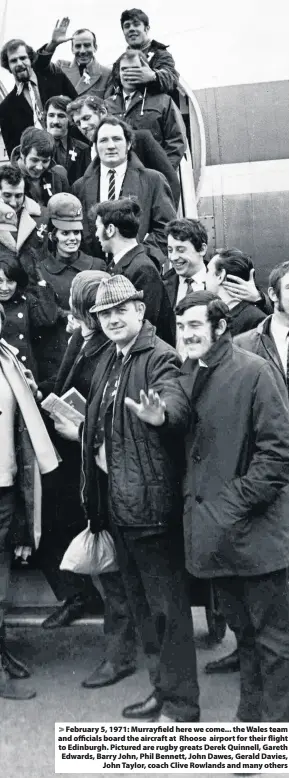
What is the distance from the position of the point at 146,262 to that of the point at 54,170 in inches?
69.5

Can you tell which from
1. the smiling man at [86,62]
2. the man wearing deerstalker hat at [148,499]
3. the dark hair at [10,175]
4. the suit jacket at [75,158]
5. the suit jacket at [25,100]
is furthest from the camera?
the smiling man at [86,62]

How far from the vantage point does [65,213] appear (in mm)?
5215

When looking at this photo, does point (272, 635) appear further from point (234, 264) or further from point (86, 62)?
point (86, 62)

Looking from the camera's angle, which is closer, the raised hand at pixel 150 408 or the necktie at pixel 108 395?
the raised hand at pixel 150 408

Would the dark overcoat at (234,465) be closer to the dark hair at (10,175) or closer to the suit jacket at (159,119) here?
the dark hair at (10,175)

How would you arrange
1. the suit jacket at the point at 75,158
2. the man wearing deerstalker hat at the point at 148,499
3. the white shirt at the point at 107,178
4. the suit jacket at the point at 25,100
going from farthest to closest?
the suit jacket at the point at 25,100 < the suit jacket at the point at 75,158 < the white shirt at the point at 107,178 < the man wearing deerstalker hat at the point at 148,499

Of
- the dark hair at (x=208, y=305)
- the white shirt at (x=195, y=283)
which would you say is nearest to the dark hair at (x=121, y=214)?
the white shirt at (x=195, y=283)

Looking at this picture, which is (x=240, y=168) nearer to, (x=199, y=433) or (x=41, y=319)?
(x=41, y=319)

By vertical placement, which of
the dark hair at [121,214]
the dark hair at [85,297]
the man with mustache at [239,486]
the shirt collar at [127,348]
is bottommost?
the man with mustache at [239,486]

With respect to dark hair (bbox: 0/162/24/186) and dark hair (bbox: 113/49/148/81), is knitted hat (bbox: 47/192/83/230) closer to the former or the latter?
dark hair (bbox: 0/162/24/186)

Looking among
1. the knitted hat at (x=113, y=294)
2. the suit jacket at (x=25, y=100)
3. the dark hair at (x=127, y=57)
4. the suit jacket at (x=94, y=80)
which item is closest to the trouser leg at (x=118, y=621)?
the knitted hat at (x=113, y=294)

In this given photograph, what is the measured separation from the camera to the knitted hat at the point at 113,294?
394 cm

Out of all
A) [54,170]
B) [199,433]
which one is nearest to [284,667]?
[199,433]

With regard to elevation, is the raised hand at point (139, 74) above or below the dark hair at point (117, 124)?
above
